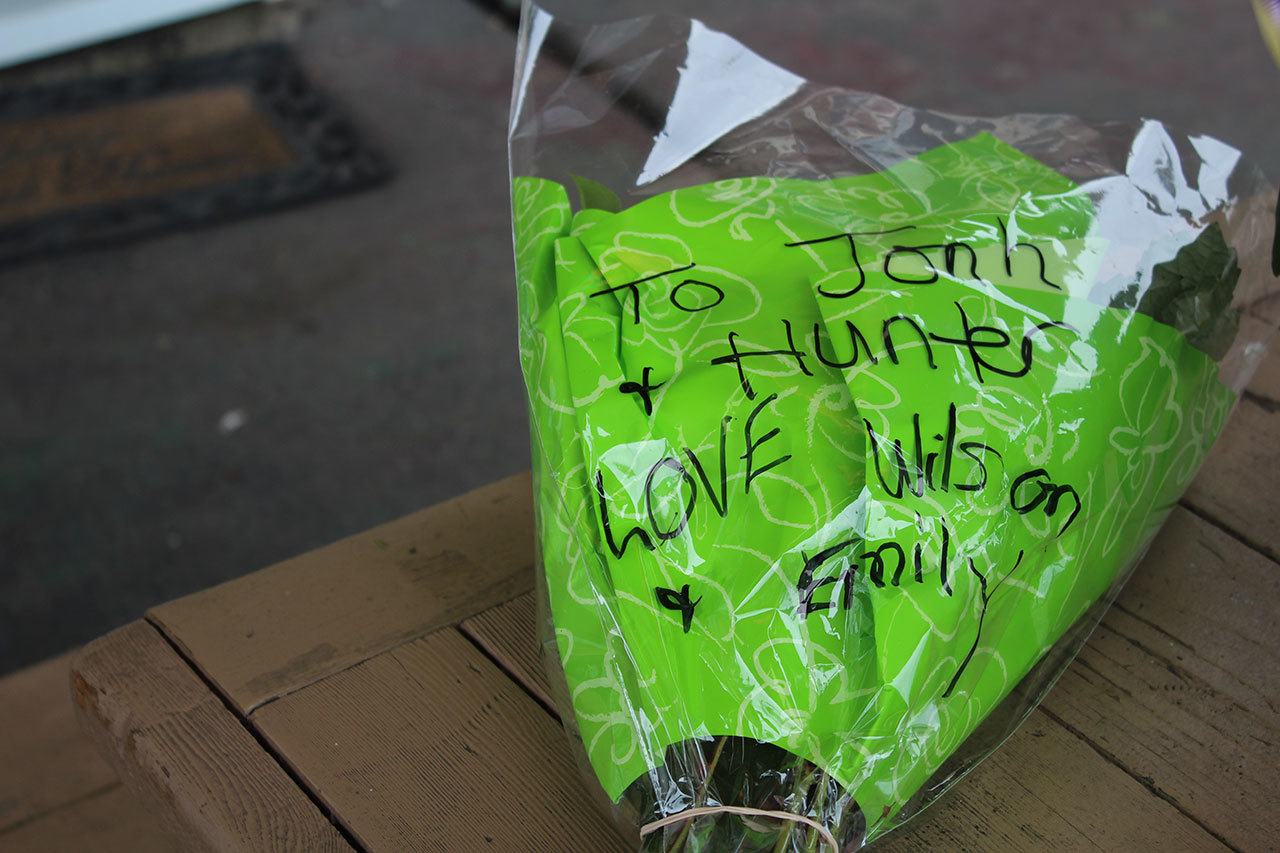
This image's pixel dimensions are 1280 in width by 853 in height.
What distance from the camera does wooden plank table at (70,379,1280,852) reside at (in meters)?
0.65

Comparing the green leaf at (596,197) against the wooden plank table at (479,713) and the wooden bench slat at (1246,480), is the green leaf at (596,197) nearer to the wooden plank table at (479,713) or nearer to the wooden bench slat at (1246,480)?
the wooden plank table at (479,713)

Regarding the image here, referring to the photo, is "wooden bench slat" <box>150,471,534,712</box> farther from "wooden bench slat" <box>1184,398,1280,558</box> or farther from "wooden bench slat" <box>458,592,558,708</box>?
"wooden bench slat" <box>1184,398,1280,558</box>

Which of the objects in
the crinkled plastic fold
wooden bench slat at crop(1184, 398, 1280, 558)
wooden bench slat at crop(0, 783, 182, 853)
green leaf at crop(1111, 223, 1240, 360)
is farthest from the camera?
wooden bench slat at crop(0, 783, 182, 853)

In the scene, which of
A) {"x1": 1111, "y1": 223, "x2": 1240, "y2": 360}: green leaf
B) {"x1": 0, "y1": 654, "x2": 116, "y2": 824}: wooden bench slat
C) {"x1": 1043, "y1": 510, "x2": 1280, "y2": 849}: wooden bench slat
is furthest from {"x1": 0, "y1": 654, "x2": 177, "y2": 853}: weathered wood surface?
{"x1": 1111, "y1": 223, "x2": 1240, "y2": 360}: green leaf

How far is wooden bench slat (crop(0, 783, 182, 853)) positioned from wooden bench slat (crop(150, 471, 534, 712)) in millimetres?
483

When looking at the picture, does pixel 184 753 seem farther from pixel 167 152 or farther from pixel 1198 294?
pixel 167 152

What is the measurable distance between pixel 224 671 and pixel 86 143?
1.90 m

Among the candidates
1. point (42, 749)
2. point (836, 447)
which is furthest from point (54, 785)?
point (836, 447)

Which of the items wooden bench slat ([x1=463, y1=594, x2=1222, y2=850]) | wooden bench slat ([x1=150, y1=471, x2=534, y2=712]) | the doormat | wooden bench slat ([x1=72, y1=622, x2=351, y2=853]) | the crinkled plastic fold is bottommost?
the doormat

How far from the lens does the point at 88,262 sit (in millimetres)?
2064

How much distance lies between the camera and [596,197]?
29.6 inches

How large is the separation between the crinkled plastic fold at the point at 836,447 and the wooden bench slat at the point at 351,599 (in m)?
0.17

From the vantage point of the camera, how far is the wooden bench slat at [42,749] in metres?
1.22

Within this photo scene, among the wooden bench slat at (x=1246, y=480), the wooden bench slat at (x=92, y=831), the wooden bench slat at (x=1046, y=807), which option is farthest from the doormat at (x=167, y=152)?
the wooden bench slat at (x=1046, y=807)
